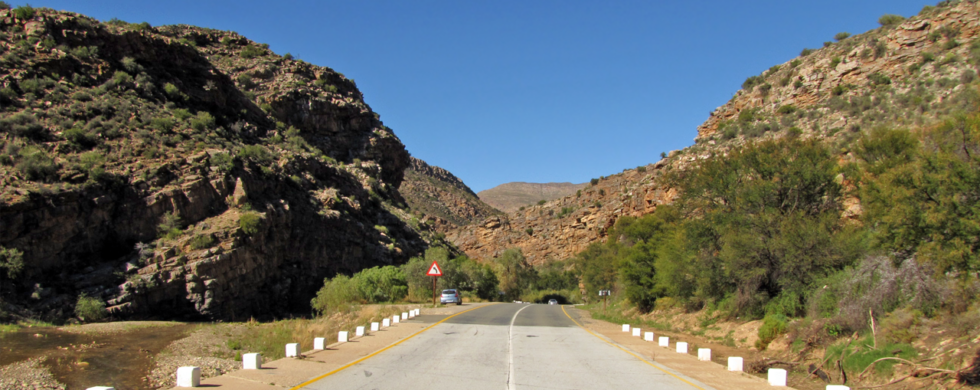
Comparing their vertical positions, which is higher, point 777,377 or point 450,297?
point 777,377

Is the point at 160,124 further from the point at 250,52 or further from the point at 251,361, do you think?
the point at 250,52

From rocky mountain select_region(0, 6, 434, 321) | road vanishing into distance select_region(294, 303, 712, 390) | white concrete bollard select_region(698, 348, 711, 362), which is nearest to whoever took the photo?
road vanishing into distance select_region(294, 303, 712, 390)

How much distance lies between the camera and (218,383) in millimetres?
9594

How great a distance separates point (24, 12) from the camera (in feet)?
125

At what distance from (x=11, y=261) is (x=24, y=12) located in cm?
2429

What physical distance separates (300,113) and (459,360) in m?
67.5

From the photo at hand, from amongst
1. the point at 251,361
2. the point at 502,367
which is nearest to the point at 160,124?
the point at 251,361

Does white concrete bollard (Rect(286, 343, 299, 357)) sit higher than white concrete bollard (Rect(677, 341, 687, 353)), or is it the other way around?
white concrete bollard (Rect(286, 343, 299, 357))

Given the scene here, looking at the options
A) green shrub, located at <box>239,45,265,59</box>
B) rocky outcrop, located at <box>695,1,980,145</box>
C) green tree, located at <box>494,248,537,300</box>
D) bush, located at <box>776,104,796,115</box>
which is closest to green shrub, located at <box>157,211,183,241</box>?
rocky outcrop, located at <box>695,1,980,145</box>

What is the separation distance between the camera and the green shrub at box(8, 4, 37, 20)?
38062mm

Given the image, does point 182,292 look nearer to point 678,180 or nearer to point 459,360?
point 459,360

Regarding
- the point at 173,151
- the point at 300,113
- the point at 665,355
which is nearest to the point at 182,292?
the point at 173,151

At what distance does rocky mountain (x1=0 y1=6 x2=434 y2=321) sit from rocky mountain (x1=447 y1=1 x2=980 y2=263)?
32.9m

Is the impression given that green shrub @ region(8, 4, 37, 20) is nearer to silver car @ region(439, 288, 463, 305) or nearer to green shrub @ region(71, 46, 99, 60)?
green shrub @ region(71, 46, 99, 60)
